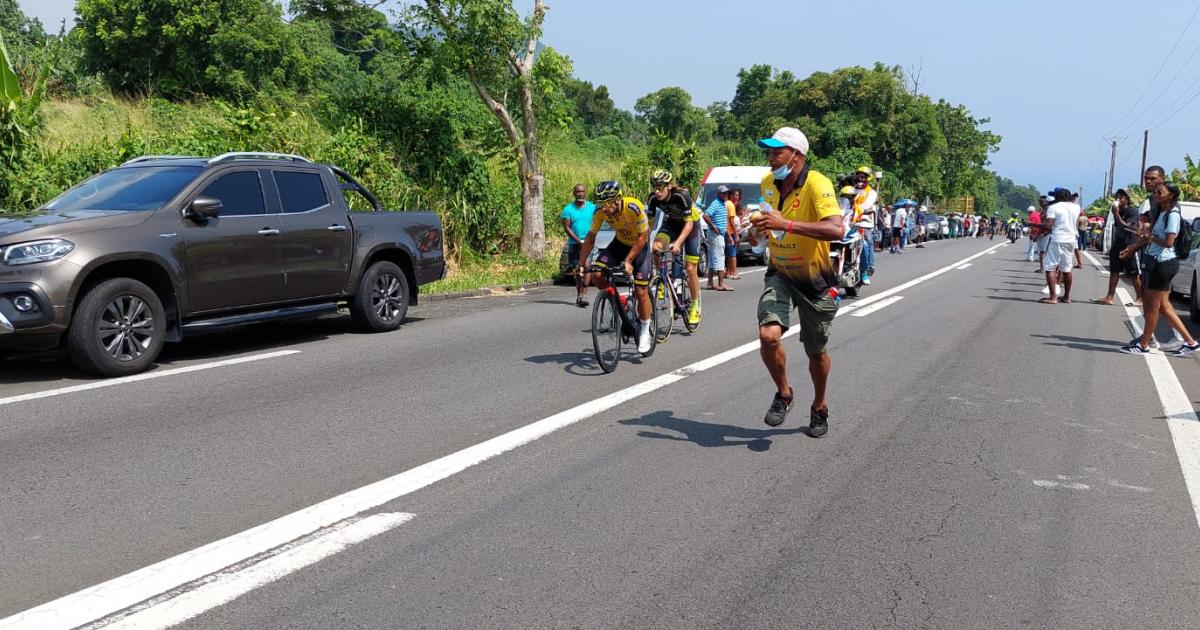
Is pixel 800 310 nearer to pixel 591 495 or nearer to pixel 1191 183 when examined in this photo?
pixel 591 495

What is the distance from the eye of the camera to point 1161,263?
33.9 ft

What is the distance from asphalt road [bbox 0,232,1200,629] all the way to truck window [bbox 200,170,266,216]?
4.51 ft

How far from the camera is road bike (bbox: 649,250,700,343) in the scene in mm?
9906

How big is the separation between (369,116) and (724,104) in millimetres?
79623

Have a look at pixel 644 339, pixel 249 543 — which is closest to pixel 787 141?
pixel 644 339

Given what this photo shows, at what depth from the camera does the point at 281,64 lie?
1399 inches

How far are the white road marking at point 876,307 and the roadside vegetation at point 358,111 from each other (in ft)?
20.6

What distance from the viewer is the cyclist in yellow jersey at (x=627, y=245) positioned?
891cm

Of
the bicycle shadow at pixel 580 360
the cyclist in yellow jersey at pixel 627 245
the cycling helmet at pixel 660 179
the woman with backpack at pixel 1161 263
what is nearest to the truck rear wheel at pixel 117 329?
the bicycle shadow at pixel 580 360

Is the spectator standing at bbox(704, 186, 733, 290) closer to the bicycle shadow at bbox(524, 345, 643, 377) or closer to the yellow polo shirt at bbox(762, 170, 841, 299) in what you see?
the bicycle shadow at bbox(524, 345, 643, 377)

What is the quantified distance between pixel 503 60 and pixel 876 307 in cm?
885

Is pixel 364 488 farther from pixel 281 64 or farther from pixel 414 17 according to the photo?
pixel 281 64

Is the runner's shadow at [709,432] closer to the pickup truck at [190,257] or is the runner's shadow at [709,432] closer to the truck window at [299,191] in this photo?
the pickup truck at [190,257]

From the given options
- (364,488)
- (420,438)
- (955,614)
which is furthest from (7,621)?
(955,614)
